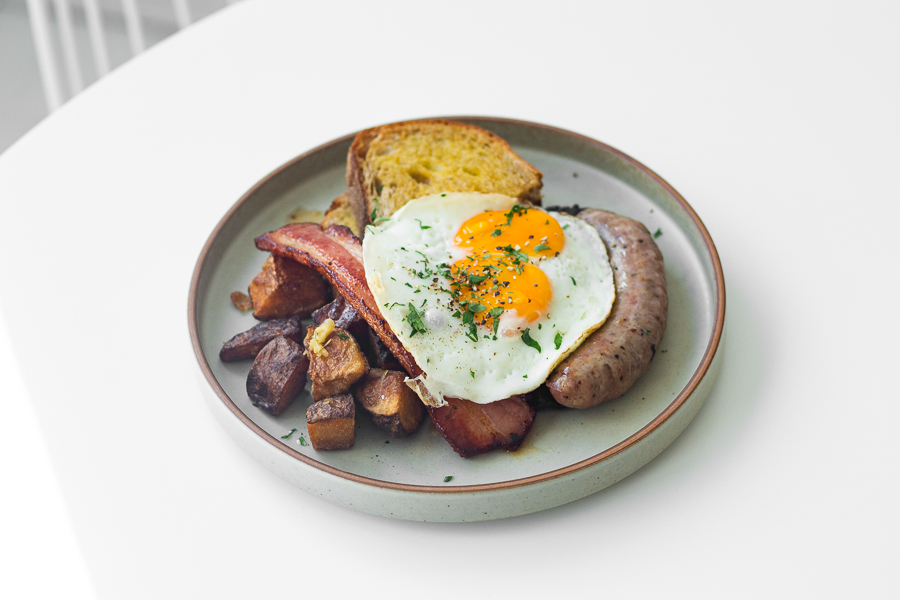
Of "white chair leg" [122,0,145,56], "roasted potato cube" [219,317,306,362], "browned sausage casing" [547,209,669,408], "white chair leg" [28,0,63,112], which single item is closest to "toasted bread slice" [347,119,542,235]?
"browned sausage casing" [547,209,669,408]

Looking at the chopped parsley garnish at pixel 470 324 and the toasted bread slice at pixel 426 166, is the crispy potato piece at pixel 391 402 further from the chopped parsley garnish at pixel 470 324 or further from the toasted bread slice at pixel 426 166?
the toasted bread slice at pixel 426 166

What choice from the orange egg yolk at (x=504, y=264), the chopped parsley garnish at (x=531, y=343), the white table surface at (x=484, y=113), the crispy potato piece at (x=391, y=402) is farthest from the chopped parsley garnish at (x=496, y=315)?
the white table surface at (x=484, y=113)

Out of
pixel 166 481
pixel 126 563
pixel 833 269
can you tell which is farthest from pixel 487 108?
pixel 126 563

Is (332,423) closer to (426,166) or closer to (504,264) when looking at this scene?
(504,264)

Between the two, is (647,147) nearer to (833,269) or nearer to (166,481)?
(833,269)

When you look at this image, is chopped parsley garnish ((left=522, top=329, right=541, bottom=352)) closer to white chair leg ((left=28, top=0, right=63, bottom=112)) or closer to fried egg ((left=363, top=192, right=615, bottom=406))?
fried egg ((left=363, top=192, right=615, bottom=406))
